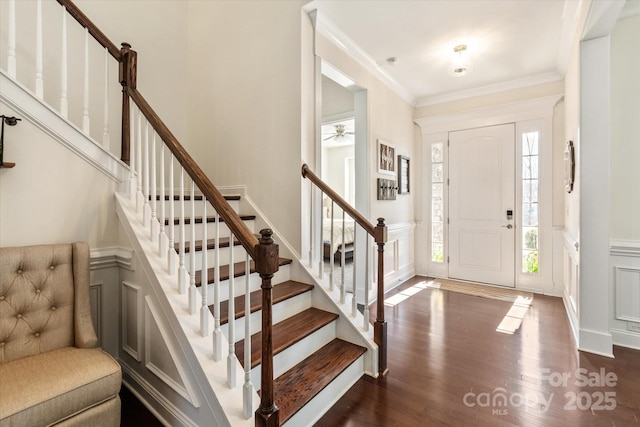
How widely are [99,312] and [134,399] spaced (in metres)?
0.60

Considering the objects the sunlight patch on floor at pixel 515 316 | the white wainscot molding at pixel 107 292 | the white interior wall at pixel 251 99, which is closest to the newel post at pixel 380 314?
the white interior wall at pixel 251 99

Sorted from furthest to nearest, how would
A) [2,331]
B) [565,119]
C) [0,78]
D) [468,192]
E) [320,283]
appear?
[468,192] < [565,119] < [320,283] < [0,78] < [2,331]

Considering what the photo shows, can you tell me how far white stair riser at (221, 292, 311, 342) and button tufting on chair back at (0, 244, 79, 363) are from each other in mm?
899

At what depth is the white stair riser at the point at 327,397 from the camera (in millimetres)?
1604

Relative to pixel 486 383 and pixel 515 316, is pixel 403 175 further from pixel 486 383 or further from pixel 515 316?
pixel 486 383

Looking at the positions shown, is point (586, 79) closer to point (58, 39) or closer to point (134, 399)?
point (134, 399)

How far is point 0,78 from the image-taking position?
162cm

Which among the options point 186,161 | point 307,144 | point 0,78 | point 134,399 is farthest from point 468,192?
point 0,78

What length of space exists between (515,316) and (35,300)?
4.01 metres

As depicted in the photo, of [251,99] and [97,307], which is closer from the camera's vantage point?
[97,307]

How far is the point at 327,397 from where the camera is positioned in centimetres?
179

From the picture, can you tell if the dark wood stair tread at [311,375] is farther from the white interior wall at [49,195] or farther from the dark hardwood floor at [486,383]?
the white interior wall at [49,195]

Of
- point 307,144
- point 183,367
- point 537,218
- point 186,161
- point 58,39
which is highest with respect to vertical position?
point 58,39

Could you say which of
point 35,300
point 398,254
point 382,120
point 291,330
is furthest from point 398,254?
point 35,300
